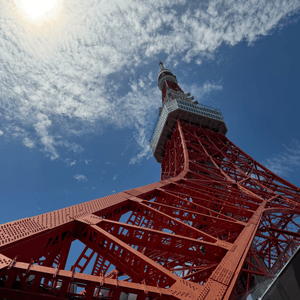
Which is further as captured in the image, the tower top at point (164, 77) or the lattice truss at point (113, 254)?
the tower top at point (164, 77)

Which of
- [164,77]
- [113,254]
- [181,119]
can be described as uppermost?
[164,77]

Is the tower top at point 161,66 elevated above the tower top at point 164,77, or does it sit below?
above

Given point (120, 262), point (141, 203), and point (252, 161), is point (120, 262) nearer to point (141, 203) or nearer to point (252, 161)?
point (141, 203)

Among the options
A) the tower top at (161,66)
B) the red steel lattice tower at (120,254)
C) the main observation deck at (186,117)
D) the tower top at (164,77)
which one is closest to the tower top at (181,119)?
the main observation deck at (186,117)

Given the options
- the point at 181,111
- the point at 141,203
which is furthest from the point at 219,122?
the point at 141,203

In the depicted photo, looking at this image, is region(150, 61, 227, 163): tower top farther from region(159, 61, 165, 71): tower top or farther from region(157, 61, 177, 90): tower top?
region(159, 61, 165, 71): tower top

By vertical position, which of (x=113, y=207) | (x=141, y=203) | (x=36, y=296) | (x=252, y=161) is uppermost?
(x=252, y=161)

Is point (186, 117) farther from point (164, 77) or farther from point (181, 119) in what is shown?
point (164, 77)

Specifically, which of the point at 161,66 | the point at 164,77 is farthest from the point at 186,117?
the point at 161,66

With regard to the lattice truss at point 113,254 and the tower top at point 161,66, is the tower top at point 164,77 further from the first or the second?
the lattice truss at point 113,254

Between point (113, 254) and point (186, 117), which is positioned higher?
point (186, 117)

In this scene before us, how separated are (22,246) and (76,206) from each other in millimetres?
2400

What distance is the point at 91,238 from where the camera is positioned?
4805 mm

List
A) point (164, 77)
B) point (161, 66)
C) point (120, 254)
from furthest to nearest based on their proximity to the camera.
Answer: point (161, 66)
point (164, 77)
point (120, 254)
